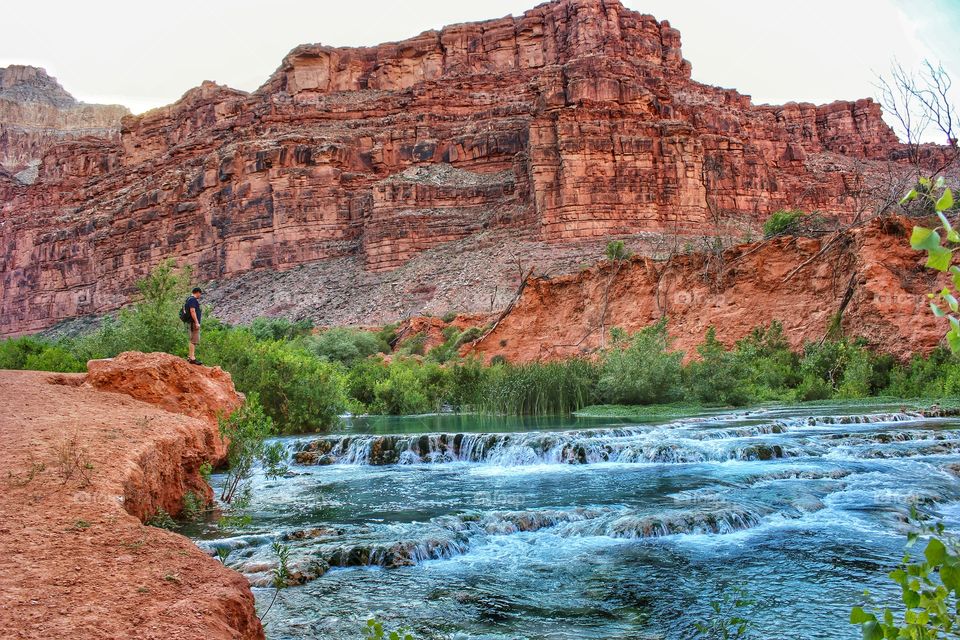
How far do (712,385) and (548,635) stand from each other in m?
16.8

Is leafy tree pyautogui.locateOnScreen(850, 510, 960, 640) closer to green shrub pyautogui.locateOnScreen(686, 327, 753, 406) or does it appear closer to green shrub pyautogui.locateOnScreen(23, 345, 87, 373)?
green shrub pyautogui.locateOnScreen(23, 345, 87, 373)

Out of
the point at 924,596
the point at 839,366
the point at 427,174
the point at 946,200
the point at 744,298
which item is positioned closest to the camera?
the point at 946,200

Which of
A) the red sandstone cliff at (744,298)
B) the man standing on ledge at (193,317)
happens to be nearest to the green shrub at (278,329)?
the red sandstone cliff at (744,298)

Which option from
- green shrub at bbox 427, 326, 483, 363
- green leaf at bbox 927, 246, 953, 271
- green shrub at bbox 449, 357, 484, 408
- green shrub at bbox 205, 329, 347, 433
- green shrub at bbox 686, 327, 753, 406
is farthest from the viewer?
green shrub at bbox 427, 326, 483, 363

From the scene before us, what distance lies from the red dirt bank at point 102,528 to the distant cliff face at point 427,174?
132 ft

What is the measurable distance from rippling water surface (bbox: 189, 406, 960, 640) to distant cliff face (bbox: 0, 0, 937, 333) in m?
33.9

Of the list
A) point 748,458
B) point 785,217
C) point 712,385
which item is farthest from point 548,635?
point 785,217

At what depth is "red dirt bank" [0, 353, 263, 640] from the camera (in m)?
3.54

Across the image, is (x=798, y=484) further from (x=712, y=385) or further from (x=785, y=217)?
(x=785, y=217)

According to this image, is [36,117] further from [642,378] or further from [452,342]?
[642,378]

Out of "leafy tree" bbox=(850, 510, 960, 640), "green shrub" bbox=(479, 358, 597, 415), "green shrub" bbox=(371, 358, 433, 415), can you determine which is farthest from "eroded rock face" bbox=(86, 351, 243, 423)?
"green shrub" bbox=(371, 358, 433, 415)

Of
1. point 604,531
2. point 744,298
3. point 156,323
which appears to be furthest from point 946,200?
point 744,298

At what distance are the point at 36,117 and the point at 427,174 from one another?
122315 millimetres

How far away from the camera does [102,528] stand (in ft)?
15.7
